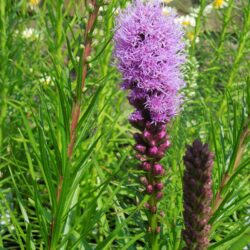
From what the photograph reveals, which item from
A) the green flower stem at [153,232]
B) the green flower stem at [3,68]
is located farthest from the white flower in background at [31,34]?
the green flower stem at [153,232]

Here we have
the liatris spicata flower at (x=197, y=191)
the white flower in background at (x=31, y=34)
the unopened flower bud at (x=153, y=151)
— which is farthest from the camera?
the white flower in background at (x=31, y=34)

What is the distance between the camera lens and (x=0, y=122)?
2.44 meters

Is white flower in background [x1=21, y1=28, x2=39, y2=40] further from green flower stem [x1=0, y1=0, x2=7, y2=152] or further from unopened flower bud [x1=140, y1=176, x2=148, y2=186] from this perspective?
unopened flower bud [x1=140, y1=176, x2=148, y2=186]

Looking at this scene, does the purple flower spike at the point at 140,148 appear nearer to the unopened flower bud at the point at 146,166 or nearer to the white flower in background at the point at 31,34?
the unopened flower bud at the point at 146,166

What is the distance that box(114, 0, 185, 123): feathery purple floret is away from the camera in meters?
1.33

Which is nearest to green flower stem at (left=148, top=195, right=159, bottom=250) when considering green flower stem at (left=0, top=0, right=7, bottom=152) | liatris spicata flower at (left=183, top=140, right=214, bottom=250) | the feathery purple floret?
the feathery purple floret

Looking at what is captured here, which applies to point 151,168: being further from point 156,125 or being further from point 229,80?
point 229,80

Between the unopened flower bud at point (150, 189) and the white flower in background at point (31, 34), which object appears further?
the white flower in background at point (31, 34)

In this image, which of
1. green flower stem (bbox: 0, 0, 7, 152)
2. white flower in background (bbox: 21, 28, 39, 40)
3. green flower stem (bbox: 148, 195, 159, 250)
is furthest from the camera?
white flower in background (bbox: 21, 28, 39, 40)

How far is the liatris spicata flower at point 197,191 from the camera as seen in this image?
0.71 metres

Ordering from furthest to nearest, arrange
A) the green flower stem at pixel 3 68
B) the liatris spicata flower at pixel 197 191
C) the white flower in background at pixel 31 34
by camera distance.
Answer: the white flower in background at pixel 31 34, the green flower stem at pixel 3 68, the liatris spicata flower at pixel 197 191

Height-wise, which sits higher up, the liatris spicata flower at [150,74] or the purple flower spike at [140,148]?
the liatris spicata flower at [150,74]

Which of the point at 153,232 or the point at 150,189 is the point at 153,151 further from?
the point at 153,232

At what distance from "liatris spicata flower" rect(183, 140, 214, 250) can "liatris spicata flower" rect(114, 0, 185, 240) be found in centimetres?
56
